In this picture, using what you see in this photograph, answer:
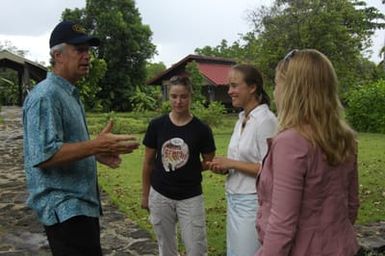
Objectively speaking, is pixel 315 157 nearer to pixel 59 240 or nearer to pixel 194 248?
pixel 59 240

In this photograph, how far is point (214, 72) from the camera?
33125 mm

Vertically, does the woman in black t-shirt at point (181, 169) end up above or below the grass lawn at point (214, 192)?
above

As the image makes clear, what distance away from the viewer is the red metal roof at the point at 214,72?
32094 millimetres

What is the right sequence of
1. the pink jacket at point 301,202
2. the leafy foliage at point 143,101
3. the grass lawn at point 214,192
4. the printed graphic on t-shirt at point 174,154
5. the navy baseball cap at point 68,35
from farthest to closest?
1. the leafy foliage at point 143,101
2. the grass lawn at point 214,192
3. the printed graphic on t-shirt at point 174,154
4. the navy baseball cap at point 68,35
5. the pink jacket at point 301,202

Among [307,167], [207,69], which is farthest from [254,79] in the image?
[207,69]

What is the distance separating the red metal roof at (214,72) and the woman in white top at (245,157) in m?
28.2

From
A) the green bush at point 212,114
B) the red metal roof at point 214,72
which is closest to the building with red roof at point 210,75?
the red metal roof at point 214,72

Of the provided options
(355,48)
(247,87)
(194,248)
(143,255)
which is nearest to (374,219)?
(143,255)

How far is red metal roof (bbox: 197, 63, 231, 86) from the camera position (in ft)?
105

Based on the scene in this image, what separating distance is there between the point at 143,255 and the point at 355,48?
20568mm

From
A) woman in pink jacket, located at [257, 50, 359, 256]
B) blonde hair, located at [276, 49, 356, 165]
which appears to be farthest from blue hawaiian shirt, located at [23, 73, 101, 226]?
blonde hair, located at [276, 49, 356, 165]

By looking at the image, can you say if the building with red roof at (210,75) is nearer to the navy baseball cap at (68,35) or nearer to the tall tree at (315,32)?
the tall tree at (315,32)

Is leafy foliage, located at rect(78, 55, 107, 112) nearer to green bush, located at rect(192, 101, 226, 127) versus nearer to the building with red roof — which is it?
the building with red roof

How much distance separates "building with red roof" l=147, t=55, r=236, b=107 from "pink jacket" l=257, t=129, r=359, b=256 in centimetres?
2963
